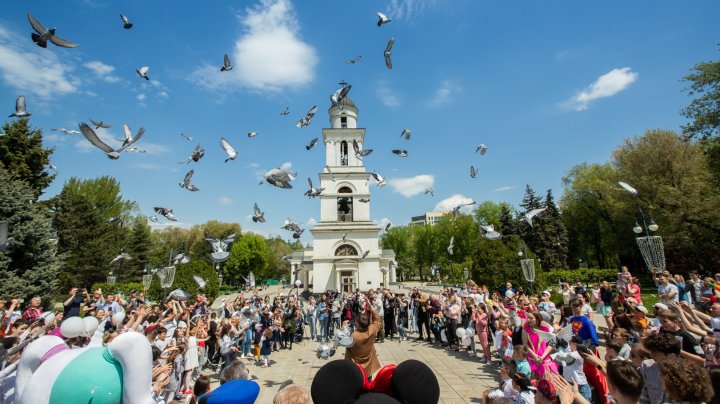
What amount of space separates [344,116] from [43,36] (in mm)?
36087

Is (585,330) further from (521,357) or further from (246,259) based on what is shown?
(246,259)

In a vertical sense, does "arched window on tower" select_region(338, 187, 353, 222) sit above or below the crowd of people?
above

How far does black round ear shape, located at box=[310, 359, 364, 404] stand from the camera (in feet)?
5.58

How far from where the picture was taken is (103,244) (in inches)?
1494

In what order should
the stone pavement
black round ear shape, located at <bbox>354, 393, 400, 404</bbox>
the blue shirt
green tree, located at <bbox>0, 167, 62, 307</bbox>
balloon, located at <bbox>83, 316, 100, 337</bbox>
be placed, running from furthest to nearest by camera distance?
green tree, located at <bbox>0, 167, 62, 307</bbox>, the stone pavement, the blue shirt, balloon, located at <bbox>83, 316, 100, 337</bbox>, black round ear shape, located at <bbox>354, 393, 400, 404</bbox>

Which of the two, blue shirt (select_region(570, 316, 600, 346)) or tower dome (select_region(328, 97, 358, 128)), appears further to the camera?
tower dome (select_region(328, 97, 358, 128))

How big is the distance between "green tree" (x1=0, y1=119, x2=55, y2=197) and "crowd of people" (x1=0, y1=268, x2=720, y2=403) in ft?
65.0

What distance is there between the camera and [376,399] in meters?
1.66

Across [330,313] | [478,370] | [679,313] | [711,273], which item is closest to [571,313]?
[679,313]

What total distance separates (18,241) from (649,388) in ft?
90.3

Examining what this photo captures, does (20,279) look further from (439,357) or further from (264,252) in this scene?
(264,252)

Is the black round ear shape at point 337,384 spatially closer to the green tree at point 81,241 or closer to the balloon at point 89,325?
the balloon at point 89,325

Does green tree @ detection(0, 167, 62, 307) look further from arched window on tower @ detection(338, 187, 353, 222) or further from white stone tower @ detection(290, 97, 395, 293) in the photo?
arched window on tower @ detection(338, 187, 353, 222)

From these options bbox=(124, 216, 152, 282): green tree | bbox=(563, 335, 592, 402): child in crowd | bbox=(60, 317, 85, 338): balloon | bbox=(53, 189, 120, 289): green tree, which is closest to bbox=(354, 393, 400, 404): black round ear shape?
bbox=(60, 317, 85, 338): balloon
